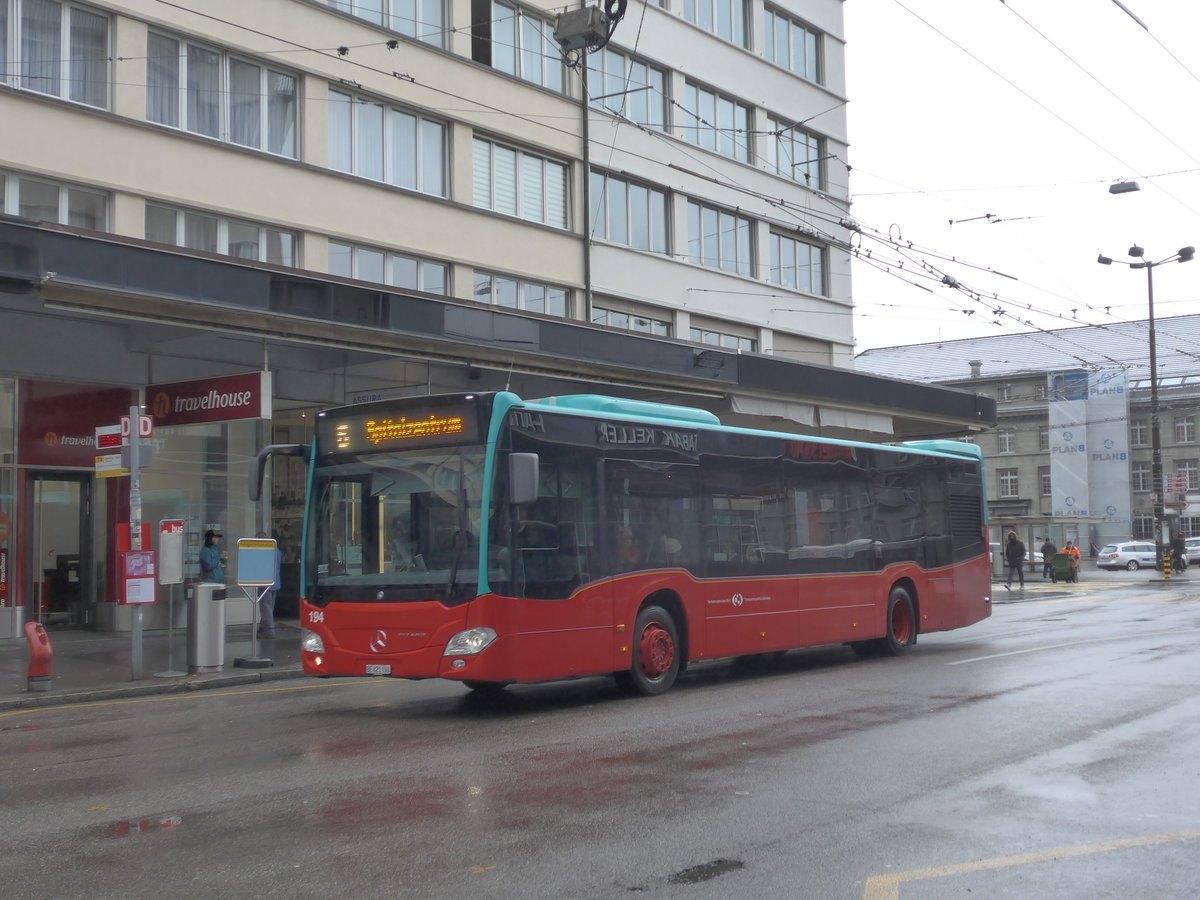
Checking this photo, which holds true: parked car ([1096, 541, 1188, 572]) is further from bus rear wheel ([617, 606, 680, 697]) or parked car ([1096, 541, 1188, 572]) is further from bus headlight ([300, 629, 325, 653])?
bus headlight ([300, 629, 325, 653])

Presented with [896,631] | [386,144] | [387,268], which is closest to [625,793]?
[896,631]

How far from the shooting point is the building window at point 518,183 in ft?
88.1

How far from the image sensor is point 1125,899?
17.7 ft

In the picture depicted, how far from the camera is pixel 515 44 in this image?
1089 inches

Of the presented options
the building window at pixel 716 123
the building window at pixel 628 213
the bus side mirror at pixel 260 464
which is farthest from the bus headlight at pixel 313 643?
the building window at pixel 716 123

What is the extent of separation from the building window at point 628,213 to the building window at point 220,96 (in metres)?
8.67

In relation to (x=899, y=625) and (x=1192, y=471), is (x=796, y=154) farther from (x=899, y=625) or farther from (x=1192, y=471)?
(x=1192, y=471)

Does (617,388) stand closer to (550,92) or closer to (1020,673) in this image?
(550,92)

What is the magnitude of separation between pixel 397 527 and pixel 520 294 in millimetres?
16656

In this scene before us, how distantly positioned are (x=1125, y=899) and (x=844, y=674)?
9245 mm

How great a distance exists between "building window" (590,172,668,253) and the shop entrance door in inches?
530

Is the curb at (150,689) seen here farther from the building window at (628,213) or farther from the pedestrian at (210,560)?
the building window at (628,213)

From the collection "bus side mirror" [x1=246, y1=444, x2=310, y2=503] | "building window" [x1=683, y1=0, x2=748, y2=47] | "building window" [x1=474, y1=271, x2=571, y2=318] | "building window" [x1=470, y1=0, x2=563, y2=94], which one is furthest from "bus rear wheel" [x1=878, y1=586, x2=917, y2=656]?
"building window" [x1=683, y1=0, x2=748, y2=47]

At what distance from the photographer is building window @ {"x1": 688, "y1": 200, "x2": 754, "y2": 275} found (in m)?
33.0
